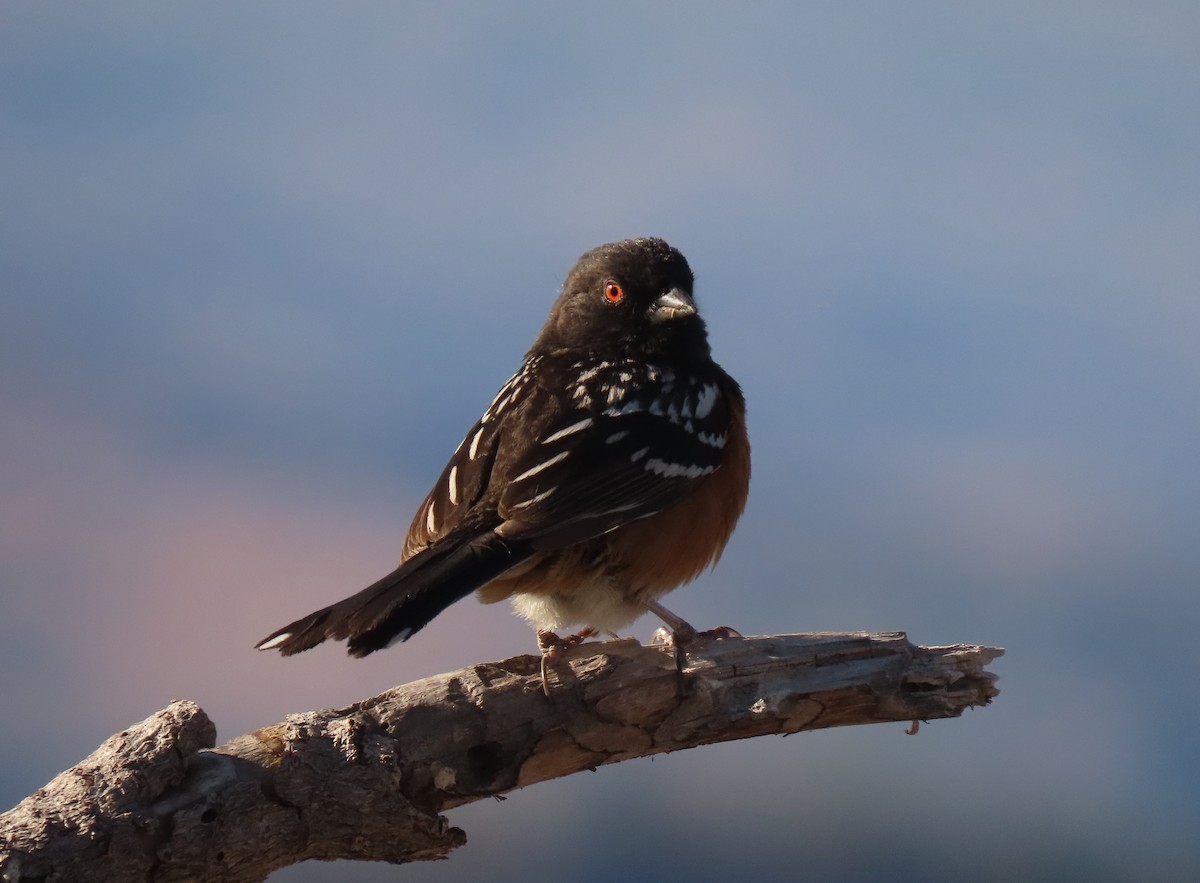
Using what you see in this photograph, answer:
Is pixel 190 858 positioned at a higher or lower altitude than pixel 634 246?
lower

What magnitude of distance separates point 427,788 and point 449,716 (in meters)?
0.21

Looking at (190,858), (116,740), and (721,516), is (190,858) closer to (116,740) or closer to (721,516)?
(116,740)

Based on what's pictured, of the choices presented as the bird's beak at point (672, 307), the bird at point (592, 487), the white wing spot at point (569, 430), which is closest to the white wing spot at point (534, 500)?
the bird at point (592, 487)

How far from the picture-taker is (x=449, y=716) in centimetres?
361

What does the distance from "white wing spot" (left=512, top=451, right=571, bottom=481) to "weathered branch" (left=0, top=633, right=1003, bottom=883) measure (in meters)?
0.57

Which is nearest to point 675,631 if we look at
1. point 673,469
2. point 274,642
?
point 673,469

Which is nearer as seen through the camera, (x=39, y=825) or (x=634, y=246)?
(x=39, y=825)

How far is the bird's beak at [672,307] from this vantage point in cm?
474

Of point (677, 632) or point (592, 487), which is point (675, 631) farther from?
point (592, 487)

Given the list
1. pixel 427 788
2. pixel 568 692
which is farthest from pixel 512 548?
pixel 427 788

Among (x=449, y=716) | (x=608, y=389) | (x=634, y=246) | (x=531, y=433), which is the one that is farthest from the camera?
(x=634, y=246)

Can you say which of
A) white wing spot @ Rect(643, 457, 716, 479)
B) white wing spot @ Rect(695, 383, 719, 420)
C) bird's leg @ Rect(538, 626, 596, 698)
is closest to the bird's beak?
A: white wing spot @ Rect(695, 383, 719, 420)

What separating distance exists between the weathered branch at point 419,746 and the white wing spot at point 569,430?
685 mm

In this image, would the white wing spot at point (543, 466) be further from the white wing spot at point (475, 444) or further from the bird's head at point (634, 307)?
the bird's head at point (634, 307)
